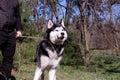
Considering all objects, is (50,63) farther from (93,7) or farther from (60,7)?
(60,7)

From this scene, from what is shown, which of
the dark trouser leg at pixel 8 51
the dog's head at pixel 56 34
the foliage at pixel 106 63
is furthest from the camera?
the foliage at pixel 106 63

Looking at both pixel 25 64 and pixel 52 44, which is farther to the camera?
pixel 25 64

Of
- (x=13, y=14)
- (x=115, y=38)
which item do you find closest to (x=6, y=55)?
(x=13, y=14)

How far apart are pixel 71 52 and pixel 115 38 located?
3.36 meters

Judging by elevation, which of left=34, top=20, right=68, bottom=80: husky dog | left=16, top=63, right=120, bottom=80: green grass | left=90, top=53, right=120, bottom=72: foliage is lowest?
left=90, top=53, right=120, bottom=72: foliage

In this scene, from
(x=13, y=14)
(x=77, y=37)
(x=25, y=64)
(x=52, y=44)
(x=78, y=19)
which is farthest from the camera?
(x=78, y=19)

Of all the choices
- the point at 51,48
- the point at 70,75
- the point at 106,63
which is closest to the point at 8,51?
the point at 51,48

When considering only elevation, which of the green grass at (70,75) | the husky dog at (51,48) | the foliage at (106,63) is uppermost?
the husky dog at (51,48)

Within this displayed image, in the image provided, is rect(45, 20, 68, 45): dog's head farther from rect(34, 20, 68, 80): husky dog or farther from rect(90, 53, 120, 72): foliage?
rect(90, 53, 120, 72): foliage

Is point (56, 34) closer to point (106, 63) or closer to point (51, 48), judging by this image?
point (51, 48)

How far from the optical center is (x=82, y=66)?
1318 cm

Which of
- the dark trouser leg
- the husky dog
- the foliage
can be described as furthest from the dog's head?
the foliage

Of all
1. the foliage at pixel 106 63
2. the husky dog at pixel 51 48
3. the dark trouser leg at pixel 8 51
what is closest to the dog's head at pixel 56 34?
the husky dog at pixel 51 48

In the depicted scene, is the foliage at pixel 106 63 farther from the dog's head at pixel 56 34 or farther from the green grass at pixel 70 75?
the dog's head at pixel 56 34
